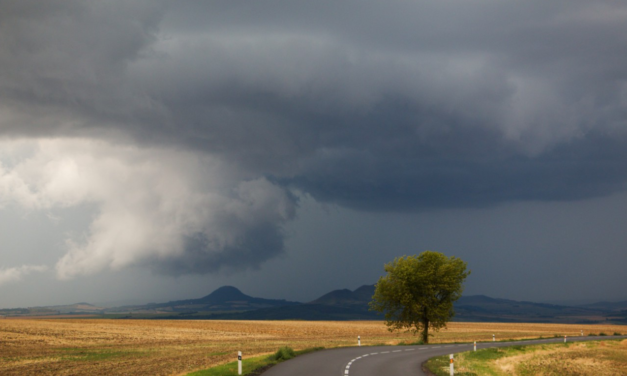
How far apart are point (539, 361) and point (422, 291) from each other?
21.8m

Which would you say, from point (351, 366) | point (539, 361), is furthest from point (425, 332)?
point (351, 366)

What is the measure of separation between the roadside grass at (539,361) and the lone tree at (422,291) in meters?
11.9

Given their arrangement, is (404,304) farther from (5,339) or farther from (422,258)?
(5,339)

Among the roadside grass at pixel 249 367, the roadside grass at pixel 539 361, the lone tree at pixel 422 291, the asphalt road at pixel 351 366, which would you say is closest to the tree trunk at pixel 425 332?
the lone tree at pixel 422 291

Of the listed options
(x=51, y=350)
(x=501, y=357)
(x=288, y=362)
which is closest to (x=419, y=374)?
(x=288, y=362)

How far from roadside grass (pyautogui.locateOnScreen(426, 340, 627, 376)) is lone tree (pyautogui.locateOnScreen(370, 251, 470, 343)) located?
11897 mm

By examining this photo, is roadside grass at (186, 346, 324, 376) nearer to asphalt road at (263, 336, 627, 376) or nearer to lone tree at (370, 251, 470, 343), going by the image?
asphalt road at (263, 336, 627, 376)

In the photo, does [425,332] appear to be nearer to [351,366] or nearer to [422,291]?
[422,291]

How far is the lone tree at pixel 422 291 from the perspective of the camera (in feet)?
209

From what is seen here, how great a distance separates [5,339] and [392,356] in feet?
180

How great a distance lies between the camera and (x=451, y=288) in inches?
2532

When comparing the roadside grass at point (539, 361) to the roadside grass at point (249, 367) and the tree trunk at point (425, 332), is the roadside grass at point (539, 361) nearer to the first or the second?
the roadside grass at point (249, 367)

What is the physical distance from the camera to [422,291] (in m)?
64.1

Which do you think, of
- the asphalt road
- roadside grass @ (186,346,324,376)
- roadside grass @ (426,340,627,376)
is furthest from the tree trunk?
roadside grass @ (186,346,324,376)
